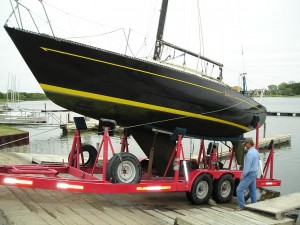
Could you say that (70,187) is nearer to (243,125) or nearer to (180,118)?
(180,118)

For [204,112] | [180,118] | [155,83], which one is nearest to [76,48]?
[155,83]

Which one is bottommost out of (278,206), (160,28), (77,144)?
(278,206)

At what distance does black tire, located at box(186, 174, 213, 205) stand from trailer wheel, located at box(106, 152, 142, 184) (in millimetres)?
1324

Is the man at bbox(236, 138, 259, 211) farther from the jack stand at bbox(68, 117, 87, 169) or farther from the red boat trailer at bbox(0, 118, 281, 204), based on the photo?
the jack stand at bbox(68, 117, 87, 169)

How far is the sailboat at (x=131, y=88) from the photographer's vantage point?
6535 mm

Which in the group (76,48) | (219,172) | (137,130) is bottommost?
(219,172)

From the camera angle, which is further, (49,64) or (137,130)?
(137,130)

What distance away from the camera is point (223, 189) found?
8.16 m

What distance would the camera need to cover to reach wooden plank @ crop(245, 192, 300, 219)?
565cm

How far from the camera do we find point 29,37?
634 cm

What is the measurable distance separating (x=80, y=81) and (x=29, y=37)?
118cm

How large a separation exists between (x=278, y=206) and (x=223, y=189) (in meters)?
2.22

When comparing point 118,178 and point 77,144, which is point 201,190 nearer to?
point 118,178

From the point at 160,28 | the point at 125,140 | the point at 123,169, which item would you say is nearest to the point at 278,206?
the point at 123,169
